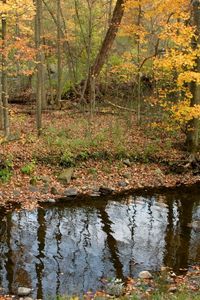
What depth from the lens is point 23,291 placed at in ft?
28.8

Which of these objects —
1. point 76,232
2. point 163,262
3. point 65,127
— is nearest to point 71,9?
point 65,127

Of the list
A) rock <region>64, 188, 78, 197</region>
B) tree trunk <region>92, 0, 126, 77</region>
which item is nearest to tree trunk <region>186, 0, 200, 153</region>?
tree trunk <region>92, 0, 126, 77</region>

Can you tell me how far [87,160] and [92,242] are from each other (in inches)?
259

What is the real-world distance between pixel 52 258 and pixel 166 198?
6.47 meters

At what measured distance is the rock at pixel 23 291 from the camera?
28.6ft

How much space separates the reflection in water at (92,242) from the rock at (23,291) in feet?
0.57

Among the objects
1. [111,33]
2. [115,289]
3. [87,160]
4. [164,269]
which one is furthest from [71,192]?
[111,33]

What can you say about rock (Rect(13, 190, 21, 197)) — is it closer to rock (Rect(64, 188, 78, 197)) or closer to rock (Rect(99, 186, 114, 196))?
rock (Rect(64, 188, 78, 197))

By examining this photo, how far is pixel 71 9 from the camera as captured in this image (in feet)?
97.0

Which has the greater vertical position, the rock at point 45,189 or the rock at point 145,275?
the rock at point 45,189

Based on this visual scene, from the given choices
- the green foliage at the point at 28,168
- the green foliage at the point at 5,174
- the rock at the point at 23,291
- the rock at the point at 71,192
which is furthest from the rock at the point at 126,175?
the rock at the point at 23,291

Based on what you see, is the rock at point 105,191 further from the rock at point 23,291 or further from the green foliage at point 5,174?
the rock at point 23,291

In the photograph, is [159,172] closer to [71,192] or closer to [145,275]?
[71,192]

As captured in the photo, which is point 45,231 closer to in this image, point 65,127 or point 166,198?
point 166,198
